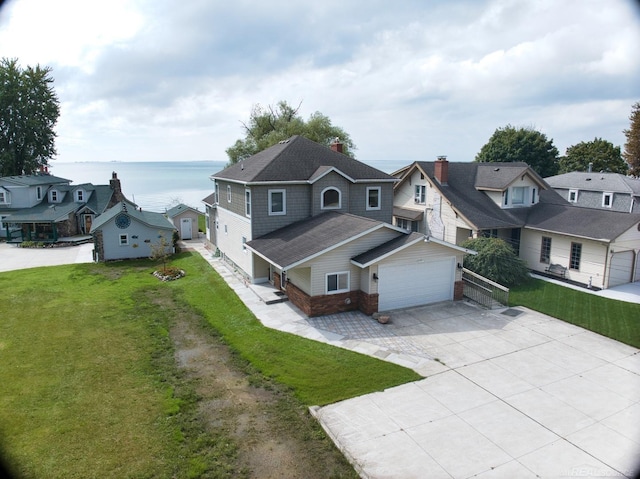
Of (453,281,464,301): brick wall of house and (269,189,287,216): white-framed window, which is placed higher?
(269,189,287,216): white-framed window

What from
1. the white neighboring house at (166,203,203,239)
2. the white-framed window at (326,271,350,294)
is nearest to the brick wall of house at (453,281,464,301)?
the white-framed window at (326,271,350,294)

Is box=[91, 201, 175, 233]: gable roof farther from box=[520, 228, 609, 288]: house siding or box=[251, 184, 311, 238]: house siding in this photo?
box=[520, 228, 609, 288]: house siding

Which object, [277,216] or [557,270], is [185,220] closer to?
[277,216]

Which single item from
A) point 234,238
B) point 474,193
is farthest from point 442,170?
point 234,238

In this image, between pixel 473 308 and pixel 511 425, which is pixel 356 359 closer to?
pixel 511 425

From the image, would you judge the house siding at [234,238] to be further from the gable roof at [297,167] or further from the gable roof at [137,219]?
the gable roof at [137,219]

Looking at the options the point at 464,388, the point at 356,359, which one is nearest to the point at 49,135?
the point at 356,359
